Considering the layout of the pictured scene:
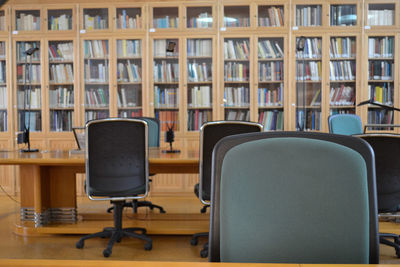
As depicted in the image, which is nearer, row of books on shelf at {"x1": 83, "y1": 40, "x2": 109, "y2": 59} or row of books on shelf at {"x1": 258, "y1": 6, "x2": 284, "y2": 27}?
row of books on shelf at {"x1": 258, "y1": 6, "x2": 284, "y2": 27}

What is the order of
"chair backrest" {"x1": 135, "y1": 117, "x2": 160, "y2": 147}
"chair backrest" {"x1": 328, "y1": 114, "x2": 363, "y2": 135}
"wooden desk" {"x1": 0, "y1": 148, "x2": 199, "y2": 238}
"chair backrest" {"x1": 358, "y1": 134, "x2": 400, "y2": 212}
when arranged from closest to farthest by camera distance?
"chair backrest" {"x1": 358, "y1": 134, "x2": 400, "y2": 212} < "wooden desk" {"x1": 0, "y1": 148, "x2": 199, "y2": 238} < "chair backrest" {"x1": 135, "y1": 117, "x2": 160, "y2": 147} < "chair backrest" {"x1": 328, "y1": 114, "x2": 363, "y2": 135}

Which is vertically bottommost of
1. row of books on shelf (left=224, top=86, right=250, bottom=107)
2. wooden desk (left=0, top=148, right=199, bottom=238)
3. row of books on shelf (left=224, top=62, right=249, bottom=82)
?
wooden desk (left=0, top=148, right=199, bottom=238)

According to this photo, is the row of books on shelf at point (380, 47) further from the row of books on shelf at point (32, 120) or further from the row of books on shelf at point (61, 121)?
the row of books on shelf at point (32, 120)

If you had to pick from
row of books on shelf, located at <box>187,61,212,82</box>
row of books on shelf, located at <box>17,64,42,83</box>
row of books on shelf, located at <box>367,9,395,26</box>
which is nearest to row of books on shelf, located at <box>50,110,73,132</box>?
row of books on shelf, located at <box>17,64,42,83</box>

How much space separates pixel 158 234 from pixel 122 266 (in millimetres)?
2793

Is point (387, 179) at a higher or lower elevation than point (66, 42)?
lower

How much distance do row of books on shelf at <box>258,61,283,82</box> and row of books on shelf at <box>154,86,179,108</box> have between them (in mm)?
1215

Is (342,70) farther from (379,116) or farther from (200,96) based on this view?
(200,96)

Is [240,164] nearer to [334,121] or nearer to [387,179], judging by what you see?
[387,179]

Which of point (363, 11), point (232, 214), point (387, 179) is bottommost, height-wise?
point (387, 179)

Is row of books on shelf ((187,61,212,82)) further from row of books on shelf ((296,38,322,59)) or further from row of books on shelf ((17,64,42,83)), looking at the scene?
row of books on shelf ((17,64,42,83))

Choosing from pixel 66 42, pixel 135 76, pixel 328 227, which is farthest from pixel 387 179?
pixel 66 42

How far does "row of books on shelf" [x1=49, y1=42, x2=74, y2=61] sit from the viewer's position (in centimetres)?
546

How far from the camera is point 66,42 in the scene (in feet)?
17.9
